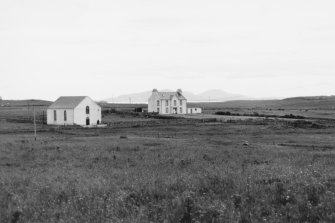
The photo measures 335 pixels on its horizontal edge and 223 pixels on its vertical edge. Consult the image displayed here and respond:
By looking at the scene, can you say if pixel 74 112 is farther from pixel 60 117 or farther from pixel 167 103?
pixel 167 103

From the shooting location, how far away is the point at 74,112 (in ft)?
257

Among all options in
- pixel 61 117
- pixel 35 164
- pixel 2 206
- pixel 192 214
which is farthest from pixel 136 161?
pixel 61 117

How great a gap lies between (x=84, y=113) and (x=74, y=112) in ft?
8.53

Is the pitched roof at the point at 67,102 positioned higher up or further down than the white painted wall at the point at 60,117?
higher up

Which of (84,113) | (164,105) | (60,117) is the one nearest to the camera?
(84,113)

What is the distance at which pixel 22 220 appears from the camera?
→ 9.05 metres

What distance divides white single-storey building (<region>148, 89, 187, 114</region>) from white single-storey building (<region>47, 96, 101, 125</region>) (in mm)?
41324

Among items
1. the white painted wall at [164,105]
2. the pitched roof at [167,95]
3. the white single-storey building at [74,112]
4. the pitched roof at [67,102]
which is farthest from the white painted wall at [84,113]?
the pitched roof at [167,95]

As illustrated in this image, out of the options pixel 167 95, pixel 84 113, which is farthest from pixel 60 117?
pixel 167 95

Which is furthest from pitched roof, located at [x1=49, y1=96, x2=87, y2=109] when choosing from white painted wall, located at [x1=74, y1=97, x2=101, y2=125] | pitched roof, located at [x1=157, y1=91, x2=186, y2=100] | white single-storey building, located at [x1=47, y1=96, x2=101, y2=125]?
pitched roof, located at [x1=157, y1=91, x2=186, y2=100]

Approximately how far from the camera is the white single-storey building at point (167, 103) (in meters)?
122

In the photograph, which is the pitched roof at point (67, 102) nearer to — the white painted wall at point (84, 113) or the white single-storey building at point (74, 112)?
the white single-storey building at point (74, 112)

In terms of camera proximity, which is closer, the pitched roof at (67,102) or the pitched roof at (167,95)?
the pitched roof at (67,102)

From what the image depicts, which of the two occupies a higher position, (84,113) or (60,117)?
(84,113)
